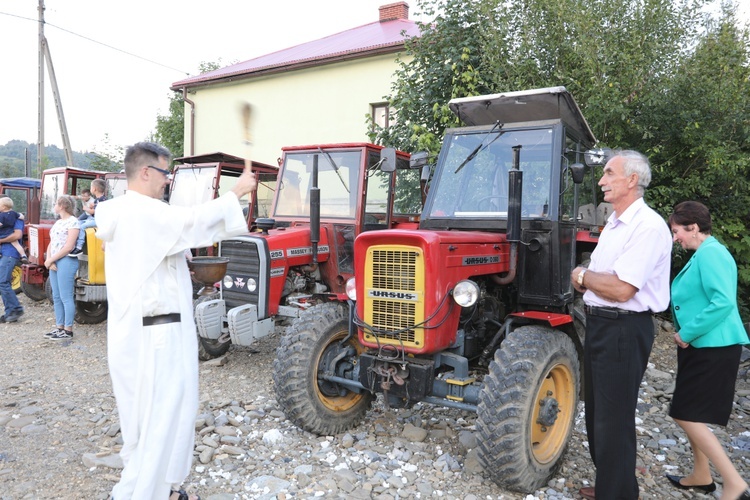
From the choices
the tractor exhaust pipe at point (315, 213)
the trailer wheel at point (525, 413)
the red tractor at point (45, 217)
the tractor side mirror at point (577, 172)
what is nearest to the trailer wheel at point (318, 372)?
the trailer wheel at point (525, 413)

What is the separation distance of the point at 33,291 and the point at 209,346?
A: 522cm

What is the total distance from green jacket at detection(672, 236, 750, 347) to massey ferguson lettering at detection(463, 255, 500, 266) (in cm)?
114

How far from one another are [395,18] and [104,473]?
1730cm

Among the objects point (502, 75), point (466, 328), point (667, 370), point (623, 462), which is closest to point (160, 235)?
point (466, 328)

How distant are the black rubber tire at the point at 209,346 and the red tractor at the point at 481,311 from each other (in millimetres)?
2007

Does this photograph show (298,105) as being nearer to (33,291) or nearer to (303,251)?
(33,291)

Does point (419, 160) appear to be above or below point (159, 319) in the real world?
above

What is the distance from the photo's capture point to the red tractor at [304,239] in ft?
17.0

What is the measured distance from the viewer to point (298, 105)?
51.8 ft

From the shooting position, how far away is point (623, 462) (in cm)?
276

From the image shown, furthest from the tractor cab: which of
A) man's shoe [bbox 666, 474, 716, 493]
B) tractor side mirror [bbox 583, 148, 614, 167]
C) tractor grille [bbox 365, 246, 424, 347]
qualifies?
man's shoe [bbox 666, 474, 716, 493]

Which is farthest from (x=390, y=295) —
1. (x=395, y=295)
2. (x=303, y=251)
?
(x=303, y=251)

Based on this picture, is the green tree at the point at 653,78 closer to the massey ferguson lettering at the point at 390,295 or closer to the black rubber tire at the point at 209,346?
the black rubber tire at the point at 209,346

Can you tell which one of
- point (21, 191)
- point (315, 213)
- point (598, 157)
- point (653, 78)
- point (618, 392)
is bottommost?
point (618, 392)
